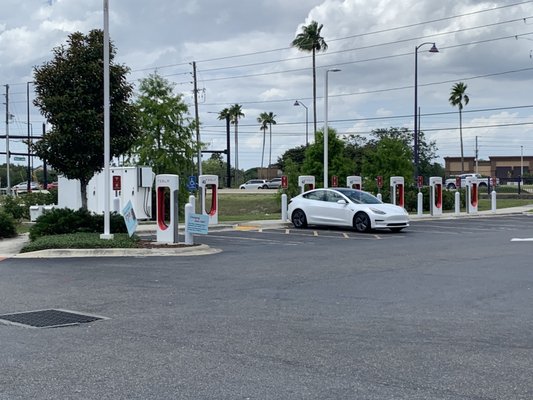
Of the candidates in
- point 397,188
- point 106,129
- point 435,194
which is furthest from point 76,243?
point 435,194

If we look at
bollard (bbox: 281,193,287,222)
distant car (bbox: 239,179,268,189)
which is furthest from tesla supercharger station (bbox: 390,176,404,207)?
distant car (bbox: 239,179,268,189)

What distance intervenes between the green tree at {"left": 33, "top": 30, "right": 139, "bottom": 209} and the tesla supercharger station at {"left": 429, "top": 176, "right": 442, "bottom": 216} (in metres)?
17.3

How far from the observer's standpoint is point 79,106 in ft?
62.7

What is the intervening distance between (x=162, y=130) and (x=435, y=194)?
14.0m

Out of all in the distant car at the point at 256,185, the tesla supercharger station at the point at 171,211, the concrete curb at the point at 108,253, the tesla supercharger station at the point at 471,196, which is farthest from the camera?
→ the distant car at the point at 256,185

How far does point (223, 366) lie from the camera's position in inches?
248

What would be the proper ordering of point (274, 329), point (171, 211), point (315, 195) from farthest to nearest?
1. point (315, 195)
2. point (171, 211)
3. point (274, 329)

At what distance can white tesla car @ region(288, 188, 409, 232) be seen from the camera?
21864 millimetres

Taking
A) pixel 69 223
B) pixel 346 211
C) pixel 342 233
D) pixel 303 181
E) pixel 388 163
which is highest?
pixel 388 163

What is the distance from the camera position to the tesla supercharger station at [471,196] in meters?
35.0

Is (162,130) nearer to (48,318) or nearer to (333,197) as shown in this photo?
(333,197)

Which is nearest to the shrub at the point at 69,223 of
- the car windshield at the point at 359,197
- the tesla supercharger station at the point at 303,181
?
the car windshield at the point at 359,197

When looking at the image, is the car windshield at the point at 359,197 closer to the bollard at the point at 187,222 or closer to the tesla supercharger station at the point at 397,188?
the bollard at the point at 187,222

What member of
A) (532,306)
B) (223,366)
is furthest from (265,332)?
(532,306)
